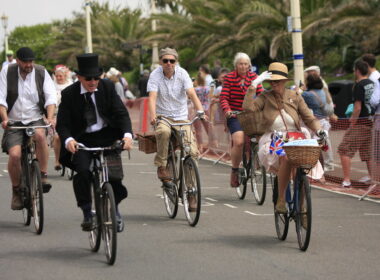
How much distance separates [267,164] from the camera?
907cm

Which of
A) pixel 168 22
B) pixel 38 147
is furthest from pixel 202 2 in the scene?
pixel 38 147

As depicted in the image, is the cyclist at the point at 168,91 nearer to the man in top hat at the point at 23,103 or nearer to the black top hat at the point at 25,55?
the man in top hat at the point at 23,103

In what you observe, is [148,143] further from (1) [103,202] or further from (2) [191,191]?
(1) [103,202]

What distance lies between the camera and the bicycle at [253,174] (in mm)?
11922

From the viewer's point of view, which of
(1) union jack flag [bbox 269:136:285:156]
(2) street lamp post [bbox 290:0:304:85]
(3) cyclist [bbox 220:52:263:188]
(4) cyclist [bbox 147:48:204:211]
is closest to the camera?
(1) union jack flag [bbox 269:136:285:156]

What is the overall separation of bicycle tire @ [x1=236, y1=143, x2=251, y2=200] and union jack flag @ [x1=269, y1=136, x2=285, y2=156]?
3.27 metres

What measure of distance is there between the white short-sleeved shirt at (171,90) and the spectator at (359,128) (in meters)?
3.05

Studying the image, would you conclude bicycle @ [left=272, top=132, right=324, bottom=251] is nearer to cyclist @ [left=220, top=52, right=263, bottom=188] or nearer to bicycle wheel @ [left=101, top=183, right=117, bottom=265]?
bicycle wheel @ [left=101, top=183, right=117, bottom=265]

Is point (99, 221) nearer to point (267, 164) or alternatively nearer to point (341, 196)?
point (267, 164)

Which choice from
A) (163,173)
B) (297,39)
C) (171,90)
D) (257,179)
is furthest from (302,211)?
(297,39)

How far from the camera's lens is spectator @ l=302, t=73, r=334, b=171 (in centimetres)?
1431

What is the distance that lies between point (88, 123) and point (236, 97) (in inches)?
169

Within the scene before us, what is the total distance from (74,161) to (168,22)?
32.4 m

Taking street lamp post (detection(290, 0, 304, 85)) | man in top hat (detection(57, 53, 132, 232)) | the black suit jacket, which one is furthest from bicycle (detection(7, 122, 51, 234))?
street lamp post (detection(290, 0, 304, 85))
